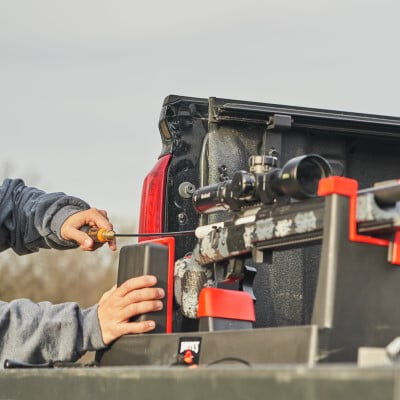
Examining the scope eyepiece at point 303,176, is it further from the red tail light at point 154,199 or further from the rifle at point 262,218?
the red tail light at point 154,199

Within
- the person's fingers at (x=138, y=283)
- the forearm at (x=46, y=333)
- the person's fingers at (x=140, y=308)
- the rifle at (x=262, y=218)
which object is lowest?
the forearm at (x=46, y=333)

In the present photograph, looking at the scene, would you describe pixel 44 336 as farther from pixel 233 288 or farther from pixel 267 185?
pixel 267 185

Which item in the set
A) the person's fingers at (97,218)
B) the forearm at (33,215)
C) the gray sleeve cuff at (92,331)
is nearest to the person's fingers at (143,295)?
the gray sleeve cuff at (92,331)

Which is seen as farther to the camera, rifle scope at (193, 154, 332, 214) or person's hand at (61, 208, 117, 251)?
person's hand at (61, 208, 117, 251)

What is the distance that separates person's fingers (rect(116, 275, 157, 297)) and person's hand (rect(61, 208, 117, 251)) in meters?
0.94

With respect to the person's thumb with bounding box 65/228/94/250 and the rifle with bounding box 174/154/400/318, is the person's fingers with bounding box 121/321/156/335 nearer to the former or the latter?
the rifle with bounding box 174/154/400/318

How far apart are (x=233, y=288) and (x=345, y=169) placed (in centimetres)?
141

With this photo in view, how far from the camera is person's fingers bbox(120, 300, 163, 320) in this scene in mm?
3480

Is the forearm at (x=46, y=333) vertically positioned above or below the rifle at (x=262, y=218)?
below

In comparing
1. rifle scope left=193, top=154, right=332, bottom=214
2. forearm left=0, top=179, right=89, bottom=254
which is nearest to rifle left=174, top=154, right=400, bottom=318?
rifle scope left=193, top=154, right=332, bottom=214

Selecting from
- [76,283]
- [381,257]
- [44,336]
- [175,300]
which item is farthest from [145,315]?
[76,283]

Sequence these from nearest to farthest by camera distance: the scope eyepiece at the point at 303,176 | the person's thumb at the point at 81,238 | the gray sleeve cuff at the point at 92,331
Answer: the scope eyepiece at the point at 303,176 → the gray sleeve cuff at the point at 92,331 → the person's thumb at the point at 81,238

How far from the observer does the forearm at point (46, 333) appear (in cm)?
365

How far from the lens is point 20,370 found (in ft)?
10.1
